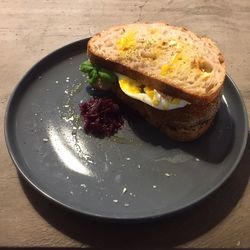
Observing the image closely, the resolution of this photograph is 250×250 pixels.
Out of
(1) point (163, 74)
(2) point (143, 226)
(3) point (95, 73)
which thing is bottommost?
(2) point (143, 226)

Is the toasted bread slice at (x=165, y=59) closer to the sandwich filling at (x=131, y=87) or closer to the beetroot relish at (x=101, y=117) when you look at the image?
the sandwich filling at (x=131, y=87)

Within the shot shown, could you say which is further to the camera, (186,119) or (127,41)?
(127,41)

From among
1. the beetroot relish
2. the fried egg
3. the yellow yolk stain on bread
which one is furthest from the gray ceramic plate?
the yellow yolk stain on bread

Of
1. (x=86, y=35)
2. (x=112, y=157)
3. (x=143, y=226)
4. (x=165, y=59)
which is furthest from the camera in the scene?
(x=86, y=35)

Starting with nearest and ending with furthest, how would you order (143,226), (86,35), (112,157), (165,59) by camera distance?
(143,226), (112,157), (165,59), (86,35)

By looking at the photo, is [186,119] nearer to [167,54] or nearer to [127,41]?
[167,54]

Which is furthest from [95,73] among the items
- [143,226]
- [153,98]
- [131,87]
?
[143,226]
